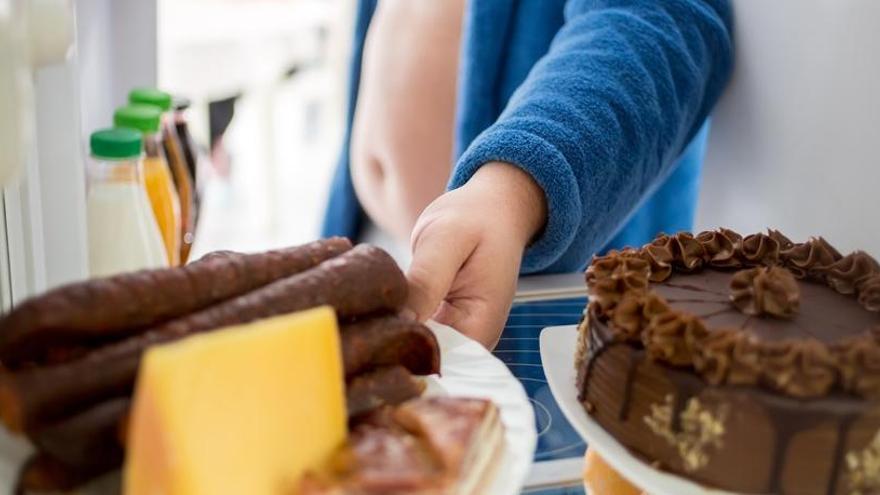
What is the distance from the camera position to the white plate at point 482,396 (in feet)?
1.56

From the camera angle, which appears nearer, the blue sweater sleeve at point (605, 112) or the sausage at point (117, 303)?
the sausage at point (117, 303)

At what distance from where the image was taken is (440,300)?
2.32 ft

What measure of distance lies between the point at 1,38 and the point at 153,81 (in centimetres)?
92

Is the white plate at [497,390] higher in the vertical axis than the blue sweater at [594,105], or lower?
lower

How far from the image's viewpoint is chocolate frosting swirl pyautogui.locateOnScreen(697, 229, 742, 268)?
73cm

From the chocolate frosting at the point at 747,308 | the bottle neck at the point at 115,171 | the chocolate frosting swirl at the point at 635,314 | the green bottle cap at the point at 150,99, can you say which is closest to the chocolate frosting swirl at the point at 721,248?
the chocolate frosting at the point at 747,308

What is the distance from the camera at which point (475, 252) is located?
A: 2.55 feet

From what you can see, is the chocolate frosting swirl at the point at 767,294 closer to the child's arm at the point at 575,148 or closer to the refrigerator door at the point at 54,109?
the child's arm at the point at 575,148

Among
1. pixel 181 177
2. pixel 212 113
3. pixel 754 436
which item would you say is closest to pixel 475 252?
pixel 754 436

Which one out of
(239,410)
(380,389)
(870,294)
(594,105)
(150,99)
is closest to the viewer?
(239,410)

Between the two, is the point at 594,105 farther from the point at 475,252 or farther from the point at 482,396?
the point at 482,396

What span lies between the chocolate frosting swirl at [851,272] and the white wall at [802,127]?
0.10 m

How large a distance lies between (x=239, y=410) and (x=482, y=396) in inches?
7.0

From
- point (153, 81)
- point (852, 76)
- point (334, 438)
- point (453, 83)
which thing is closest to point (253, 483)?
point (334, 438)
